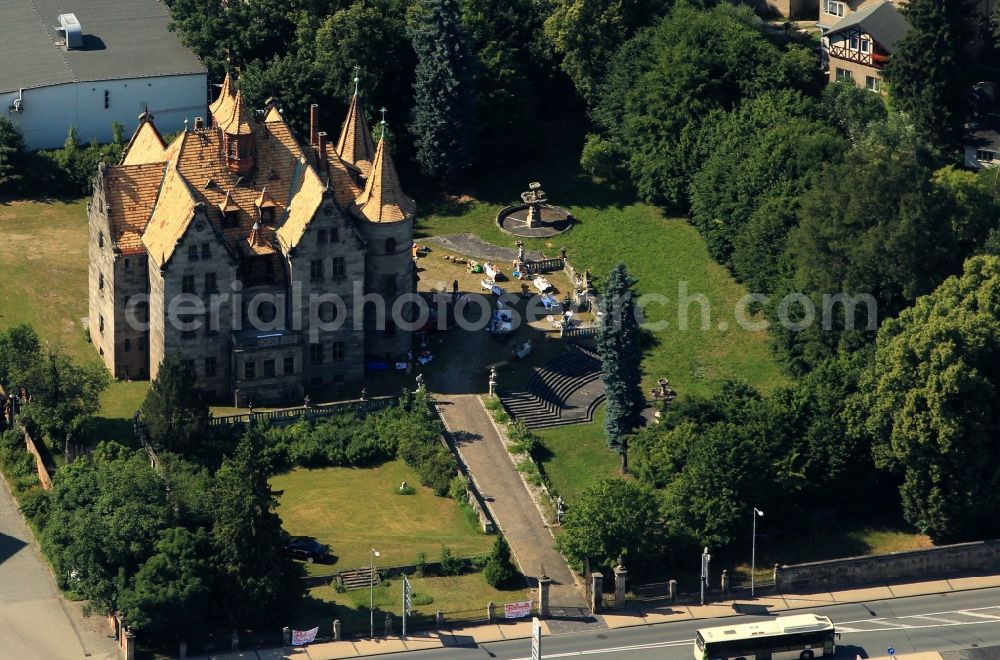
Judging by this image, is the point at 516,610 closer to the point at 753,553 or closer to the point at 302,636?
the point at 302,636

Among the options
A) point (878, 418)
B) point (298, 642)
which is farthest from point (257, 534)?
point (878, 418)

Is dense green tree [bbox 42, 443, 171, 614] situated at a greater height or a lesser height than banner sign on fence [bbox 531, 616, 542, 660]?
greater

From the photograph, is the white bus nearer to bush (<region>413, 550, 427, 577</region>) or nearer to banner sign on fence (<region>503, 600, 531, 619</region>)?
banner sign on fence (<region>503, 600, 531, 619</region>)

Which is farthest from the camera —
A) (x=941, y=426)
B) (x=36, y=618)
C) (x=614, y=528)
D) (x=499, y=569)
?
(x=941, y=426)

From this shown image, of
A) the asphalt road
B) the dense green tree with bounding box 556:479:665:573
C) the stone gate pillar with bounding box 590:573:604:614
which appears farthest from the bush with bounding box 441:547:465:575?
the stone gate pillar with bounding box 590:573:604:614

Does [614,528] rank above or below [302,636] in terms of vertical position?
above

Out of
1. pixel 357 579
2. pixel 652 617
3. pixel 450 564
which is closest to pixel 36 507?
pixel 357 579

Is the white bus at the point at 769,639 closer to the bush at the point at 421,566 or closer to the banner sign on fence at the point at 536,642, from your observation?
the banner sign on fence at the point at 536,642

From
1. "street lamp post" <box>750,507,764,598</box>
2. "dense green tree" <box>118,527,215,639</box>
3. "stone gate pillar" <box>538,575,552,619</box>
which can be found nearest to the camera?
"dense green tree" <box>118,527,215,639</box>
